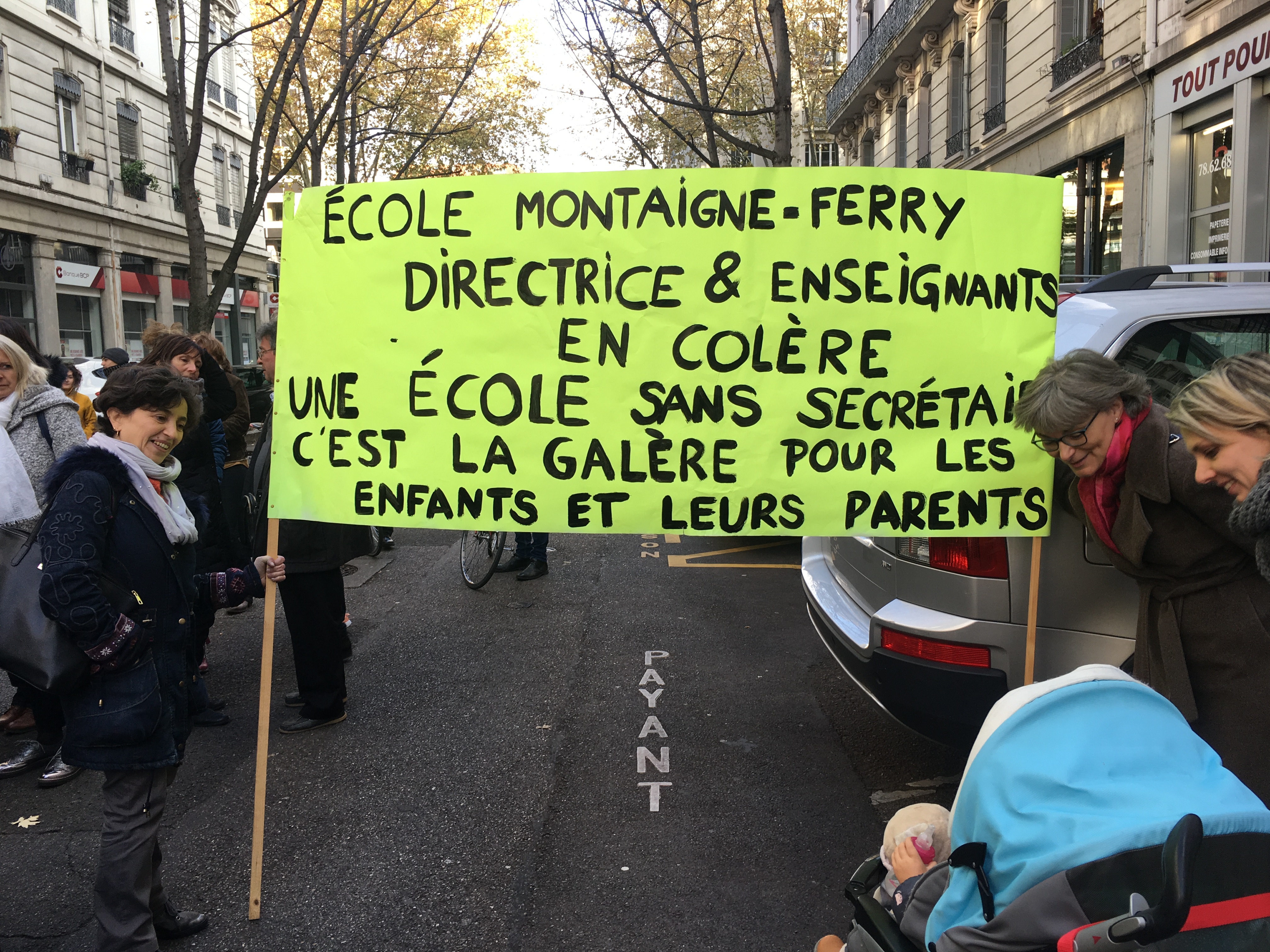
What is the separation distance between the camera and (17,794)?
3861 millimetres

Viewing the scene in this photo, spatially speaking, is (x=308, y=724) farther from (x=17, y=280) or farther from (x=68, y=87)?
(x=68, y=87)

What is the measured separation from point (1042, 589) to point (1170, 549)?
0.64 m

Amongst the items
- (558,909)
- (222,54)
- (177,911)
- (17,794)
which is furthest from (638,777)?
(222,54)

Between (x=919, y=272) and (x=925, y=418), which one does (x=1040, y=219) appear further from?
(x=925, y=418)

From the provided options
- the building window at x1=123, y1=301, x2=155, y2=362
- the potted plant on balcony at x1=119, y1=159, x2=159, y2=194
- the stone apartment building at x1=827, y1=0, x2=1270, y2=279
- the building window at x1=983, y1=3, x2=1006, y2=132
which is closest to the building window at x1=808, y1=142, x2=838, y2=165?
the building window at x1=123, y1=301, x2=155, y2=362

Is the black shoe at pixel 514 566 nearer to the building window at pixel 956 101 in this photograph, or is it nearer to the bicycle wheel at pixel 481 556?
the bicycle wheel at pixel 481 556

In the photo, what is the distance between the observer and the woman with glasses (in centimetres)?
230

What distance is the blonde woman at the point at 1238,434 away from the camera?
6.37ft

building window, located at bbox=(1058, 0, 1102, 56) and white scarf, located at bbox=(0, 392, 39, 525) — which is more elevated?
building window, located at bbox=(1058, 0, 1102, 56)

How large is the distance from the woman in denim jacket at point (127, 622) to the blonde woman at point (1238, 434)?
2.71 m

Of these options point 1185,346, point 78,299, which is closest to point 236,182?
point 78,299

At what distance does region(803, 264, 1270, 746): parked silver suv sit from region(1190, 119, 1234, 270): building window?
31.7 ft

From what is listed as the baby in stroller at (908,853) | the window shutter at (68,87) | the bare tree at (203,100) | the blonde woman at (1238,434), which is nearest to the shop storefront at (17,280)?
the window shutter at (68,87)

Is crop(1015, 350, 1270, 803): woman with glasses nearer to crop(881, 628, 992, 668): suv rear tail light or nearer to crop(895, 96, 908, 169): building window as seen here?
crop(881, 628, 992, 668): suv rear tail light
